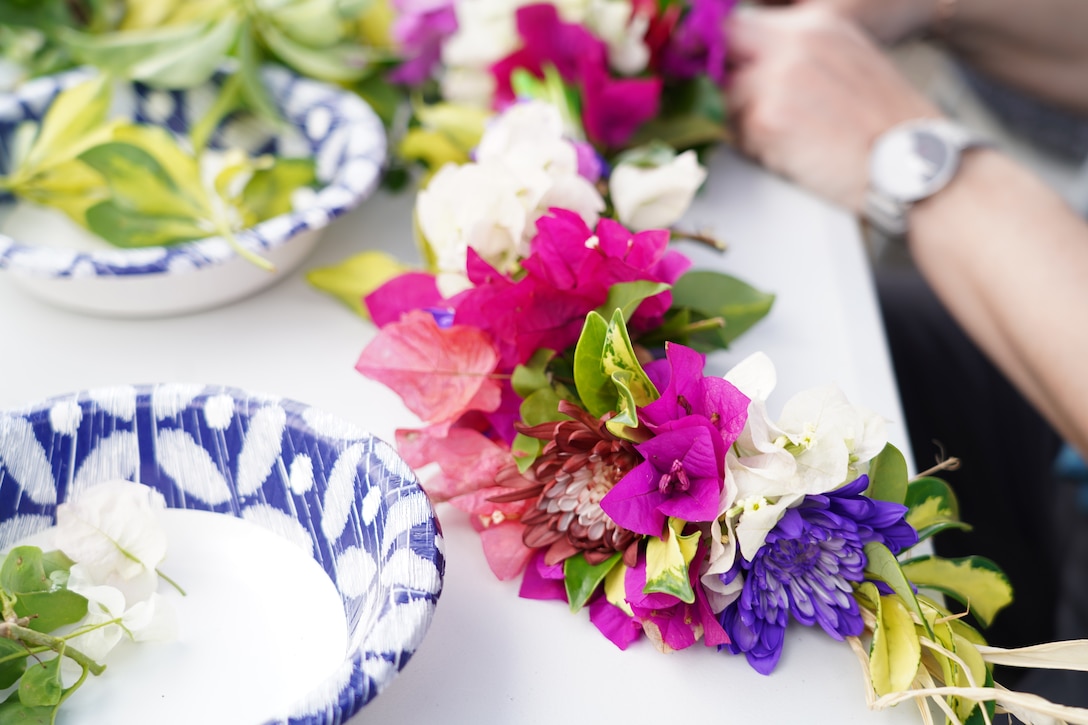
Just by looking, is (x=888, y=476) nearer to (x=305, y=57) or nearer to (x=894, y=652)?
(x=894, y=652)

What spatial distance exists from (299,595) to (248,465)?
0.17ft

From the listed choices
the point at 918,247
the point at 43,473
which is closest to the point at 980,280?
the point at 918,247

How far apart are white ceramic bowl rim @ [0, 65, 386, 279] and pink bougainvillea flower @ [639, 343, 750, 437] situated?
0.21 meters

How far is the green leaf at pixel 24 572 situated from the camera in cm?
26

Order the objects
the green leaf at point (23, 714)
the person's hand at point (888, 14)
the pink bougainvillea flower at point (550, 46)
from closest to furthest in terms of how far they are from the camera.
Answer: the green leaf at point (23, 714), the pink bougainvillea flower at point (550, 46), the person's hand at point (888, 14)

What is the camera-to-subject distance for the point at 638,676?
285mm

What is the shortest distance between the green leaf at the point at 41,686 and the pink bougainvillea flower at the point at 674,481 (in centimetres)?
17

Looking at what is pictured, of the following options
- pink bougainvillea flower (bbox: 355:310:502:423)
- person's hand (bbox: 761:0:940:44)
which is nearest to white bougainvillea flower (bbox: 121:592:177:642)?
pink bougainvillea flower (bbox: 355:310:502:423)

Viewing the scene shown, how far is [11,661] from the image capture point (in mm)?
247

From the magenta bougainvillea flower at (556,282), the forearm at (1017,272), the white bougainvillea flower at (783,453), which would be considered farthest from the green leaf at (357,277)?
the forearm at (1017,272)

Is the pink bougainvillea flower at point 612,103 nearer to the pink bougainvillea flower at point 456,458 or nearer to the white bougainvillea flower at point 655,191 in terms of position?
the white bougainvillea flower at point 655,191

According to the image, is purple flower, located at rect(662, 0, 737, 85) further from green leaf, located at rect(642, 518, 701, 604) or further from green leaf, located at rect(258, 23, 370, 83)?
green leaf, located at rect(642, 518, 701, 604)

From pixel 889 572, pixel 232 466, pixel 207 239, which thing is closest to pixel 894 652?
pixel 889 572

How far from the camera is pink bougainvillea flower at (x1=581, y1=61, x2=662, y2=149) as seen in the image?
0.47 metres
